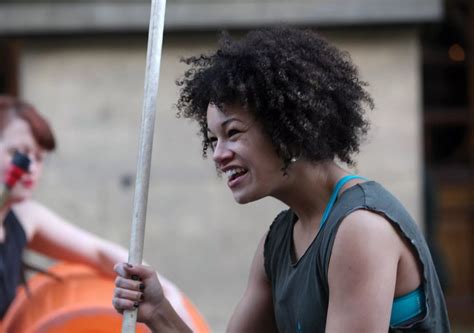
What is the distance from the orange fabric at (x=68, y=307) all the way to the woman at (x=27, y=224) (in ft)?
0.22

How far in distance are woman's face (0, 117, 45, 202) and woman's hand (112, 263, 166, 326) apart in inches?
62.3

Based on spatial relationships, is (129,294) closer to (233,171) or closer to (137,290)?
(137,290)

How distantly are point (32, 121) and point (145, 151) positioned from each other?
66.6 inches

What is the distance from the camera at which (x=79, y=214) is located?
6012mm

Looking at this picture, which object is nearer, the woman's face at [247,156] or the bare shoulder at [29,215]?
the woman's face at [247,156]

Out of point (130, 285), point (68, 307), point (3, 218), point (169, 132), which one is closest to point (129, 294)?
point (130, 285)

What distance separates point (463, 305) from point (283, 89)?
500cm

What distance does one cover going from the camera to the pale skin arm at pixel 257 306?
2.64 m

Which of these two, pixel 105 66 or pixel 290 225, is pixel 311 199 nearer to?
pixel 290 225

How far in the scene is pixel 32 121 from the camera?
13.4 feet

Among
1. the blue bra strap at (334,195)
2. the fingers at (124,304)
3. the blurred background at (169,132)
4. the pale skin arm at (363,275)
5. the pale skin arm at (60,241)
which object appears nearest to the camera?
the pale skin arm at (363,275)

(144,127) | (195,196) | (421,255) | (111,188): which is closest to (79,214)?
(111,188)

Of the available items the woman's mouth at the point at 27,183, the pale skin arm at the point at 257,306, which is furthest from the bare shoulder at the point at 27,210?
the pale skin arm at the point at 257,306

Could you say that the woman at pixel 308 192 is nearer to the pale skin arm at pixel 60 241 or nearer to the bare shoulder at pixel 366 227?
the bare shoulder at pixel 366 227
